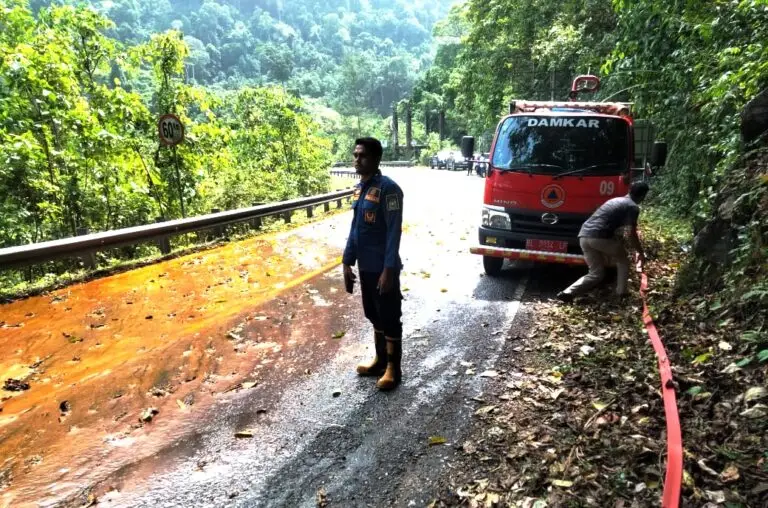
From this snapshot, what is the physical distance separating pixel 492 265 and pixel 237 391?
176 inches

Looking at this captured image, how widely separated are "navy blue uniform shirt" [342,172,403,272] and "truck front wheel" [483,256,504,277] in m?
3.65

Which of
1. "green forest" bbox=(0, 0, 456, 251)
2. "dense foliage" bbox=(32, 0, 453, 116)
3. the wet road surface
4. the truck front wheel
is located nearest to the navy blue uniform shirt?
the wet road surface

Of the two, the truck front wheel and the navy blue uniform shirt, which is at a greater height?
the navy blue uniform shirt

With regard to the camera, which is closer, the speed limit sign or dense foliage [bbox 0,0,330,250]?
dense foliage [bbox 0,0,330,250]

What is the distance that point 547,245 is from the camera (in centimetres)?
661

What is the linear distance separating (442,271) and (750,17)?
5284mm

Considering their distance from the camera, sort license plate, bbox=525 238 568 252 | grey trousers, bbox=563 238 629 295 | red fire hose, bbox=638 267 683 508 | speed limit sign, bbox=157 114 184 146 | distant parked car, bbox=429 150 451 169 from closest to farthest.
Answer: red fire hose, bbox=638 267 683 508
grey trousers, bbox=563 238 629 295
license plate, bbox=525 238 568 252
speed limit sign, bbox=157 114 184 146
distant parked car, bbox=429 150 451 169

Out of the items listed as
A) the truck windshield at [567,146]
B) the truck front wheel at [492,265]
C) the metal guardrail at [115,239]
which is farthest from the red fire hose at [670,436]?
the metal guardrail at [115,239]

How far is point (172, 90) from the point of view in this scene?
41.8ft

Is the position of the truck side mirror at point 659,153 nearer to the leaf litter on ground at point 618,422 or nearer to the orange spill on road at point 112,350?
the leaf litter on ground at point 618,422

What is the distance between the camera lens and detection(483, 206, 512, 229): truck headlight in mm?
6809

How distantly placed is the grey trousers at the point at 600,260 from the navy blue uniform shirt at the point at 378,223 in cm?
305

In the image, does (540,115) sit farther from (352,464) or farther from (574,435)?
(352,464)

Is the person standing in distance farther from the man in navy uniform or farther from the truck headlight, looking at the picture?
the man in navy uniform
